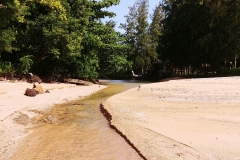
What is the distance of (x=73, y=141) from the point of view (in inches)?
291

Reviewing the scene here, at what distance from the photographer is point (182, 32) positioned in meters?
43.8

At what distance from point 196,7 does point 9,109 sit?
1314 inches

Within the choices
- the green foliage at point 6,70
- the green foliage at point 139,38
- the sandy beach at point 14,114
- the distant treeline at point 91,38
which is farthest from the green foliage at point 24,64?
the green foliage at point 139,38

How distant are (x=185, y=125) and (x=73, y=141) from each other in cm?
332

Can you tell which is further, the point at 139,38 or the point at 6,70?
the point at 139,38

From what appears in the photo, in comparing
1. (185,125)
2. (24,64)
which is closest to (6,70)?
(24,64)

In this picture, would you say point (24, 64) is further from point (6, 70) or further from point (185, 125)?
point (185, 125)

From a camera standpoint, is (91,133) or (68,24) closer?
(91,133)

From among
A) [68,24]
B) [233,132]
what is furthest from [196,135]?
[68,24]

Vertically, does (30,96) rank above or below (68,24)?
below

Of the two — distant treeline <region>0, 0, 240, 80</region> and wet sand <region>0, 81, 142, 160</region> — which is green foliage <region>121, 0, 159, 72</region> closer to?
distant treeline <region>0, 0, 240, 80</region>

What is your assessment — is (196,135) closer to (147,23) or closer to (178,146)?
(178,146)

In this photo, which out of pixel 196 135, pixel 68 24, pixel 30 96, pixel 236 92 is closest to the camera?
pixel 196 135

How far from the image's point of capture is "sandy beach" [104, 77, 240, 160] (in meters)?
5.80
